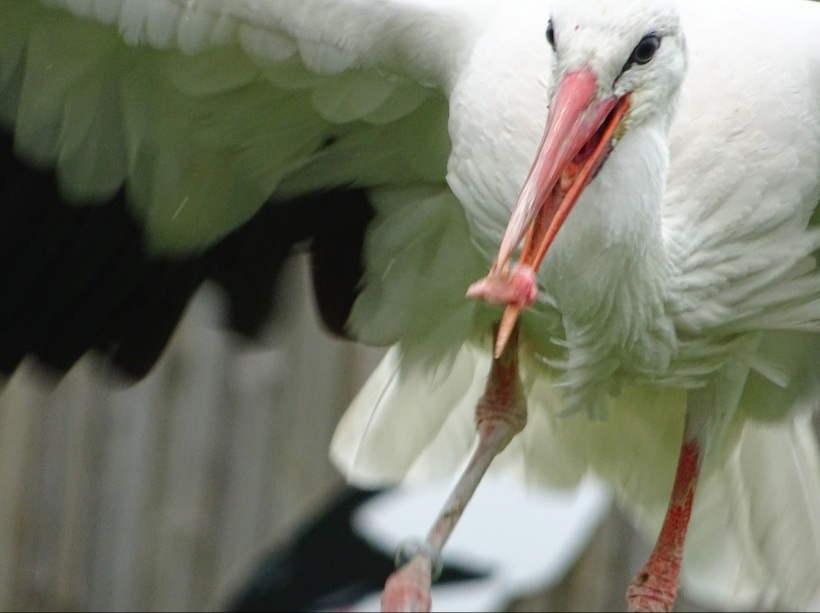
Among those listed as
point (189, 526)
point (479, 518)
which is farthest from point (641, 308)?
point (189, 526)

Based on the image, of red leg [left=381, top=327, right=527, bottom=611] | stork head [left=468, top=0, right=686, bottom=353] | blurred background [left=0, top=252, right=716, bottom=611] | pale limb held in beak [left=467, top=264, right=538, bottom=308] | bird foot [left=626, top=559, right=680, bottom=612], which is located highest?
stork head [left=468, top=0, right=686, bottom=353]

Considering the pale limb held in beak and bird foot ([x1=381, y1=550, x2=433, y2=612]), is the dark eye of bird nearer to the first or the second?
the pale limb held in beak

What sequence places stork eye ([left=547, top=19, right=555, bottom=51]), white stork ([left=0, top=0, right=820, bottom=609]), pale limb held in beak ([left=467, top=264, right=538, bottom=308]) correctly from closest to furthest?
1. pale limb held in beak ([left=467, top=264, right=538, bottom=308])
2. stork eye ([left=547, top=19, right=555, bottom=51])
3. white stork ([left=0, top=0, right=820, bottom=609])

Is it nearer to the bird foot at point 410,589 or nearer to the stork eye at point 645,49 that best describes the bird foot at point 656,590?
the bird foot at point 410,589

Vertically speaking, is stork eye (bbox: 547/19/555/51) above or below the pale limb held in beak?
above

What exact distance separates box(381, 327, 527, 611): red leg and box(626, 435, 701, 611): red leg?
0.36 m

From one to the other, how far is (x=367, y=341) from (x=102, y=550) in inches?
78.5

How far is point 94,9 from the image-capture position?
2877mm

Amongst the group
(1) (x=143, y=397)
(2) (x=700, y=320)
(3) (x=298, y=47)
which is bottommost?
(1) (x=143, y=397)

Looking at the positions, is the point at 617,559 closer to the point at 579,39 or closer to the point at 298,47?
the point at 298,47

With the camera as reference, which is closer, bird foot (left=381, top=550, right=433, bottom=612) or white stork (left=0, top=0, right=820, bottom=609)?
white stork (left=0, top=0, right=820, bottom=609)

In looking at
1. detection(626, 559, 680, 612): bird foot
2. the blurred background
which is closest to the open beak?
detection(626, 559, 680, 612): bird foot

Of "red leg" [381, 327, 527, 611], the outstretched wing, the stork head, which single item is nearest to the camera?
the stork head

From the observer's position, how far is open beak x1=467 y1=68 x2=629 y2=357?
7.28ft
